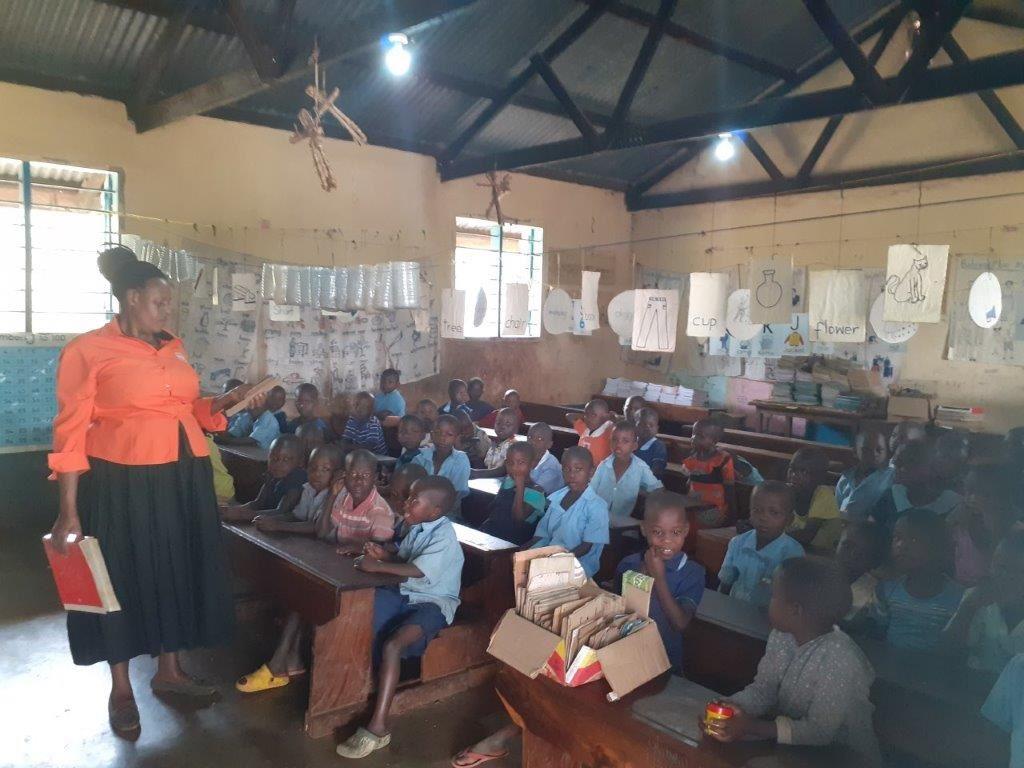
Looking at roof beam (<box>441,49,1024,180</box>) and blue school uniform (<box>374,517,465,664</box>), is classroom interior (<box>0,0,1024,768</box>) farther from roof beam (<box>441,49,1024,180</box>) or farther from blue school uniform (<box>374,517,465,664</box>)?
blue school uniform (<box>374,517,465,664</box>)

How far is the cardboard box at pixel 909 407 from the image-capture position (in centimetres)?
751

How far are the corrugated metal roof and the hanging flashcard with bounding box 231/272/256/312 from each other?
1448mm

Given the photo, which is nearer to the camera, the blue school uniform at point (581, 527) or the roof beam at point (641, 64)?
the blue school uniform at point (581, 527)

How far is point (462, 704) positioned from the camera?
10.7 ft

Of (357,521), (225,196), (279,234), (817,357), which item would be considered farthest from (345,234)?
(817,357)

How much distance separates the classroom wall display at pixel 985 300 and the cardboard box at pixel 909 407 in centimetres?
185

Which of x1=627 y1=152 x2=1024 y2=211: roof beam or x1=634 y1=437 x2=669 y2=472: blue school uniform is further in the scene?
x1=627 y1=152 x2=1024 y2=211: roof beam

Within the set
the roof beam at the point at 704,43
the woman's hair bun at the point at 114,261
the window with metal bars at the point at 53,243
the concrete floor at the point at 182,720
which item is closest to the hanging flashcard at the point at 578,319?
the roof beam at the point at 704,43

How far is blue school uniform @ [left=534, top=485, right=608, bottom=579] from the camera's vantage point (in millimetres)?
3533

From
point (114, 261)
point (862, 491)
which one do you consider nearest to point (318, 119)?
point (114, 261)

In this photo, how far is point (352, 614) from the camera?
3.04 m

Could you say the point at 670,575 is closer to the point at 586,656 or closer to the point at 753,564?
the point at 753,564

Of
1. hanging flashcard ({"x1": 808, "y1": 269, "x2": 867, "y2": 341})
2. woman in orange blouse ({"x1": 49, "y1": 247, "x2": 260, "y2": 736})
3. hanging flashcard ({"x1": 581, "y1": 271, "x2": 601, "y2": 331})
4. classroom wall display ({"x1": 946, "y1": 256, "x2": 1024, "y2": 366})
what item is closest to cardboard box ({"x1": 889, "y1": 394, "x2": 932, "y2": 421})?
classroom wall display ({"x1": 946, "y1": 256, "x2": 1024, "y2": 366})

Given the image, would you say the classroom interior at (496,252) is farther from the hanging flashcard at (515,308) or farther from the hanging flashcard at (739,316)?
the hanging flashcard at (515,308)
